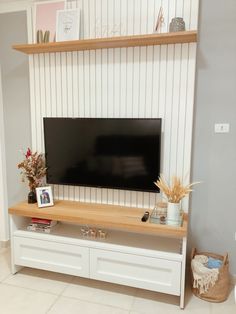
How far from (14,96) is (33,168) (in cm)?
83

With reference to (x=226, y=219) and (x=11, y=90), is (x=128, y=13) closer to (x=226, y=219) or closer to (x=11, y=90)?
(x=11, y=90)

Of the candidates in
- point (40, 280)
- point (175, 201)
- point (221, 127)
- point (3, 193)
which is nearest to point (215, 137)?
point (221, 127)

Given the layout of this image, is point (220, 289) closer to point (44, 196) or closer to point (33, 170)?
point (44, 196)

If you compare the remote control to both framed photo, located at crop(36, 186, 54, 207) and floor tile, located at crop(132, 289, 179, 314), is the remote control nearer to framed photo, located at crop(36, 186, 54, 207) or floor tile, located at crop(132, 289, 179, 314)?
floor tile, located at crop(132, 289, 179, 314)

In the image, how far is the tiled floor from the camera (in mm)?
2109

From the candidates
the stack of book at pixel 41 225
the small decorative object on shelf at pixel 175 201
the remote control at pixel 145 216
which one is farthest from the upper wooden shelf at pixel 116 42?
the stack of book at pixel 41 225

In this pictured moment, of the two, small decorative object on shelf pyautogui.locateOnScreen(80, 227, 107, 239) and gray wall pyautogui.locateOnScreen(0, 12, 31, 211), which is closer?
small decorative object on shelf pyautogui.locateOnScreen(80, 227, 107, 239)

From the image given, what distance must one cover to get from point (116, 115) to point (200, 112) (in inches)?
28.7

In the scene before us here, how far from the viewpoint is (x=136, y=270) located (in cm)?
221

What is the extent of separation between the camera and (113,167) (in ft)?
8.07

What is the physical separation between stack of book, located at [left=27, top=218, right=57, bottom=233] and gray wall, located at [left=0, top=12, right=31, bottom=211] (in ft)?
1.75

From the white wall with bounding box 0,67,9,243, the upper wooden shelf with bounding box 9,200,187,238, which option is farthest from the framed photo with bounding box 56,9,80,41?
the upper wooden shelf with bounding box 9,200,187,238

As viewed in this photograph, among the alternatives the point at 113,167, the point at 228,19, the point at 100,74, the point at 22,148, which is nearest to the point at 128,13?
the point at 100,74

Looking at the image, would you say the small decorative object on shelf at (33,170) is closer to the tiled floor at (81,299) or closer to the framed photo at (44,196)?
the framed photo at (44,196)
